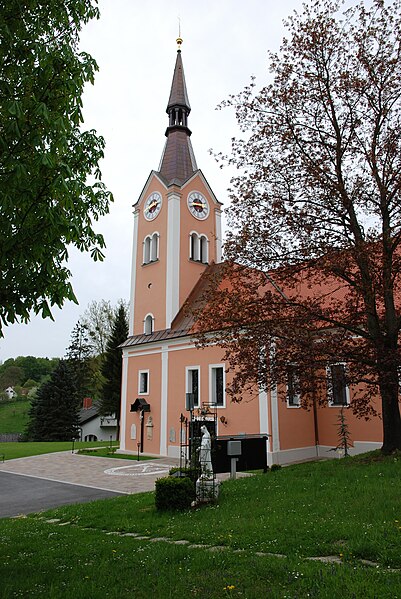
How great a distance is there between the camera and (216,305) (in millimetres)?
12984

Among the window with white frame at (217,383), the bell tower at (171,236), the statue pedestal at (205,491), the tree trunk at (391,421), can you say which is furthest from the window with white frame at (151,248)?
the statue pedestal at (205,491)

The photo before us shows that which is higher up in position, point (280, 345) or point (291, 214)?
point (291, 214)

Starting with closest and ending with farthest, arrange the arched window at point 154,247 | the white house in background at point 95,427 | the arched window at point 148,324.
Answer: the arched window at point 148,324 → the arched window at point 154,247 → the white house in background at point 95,427

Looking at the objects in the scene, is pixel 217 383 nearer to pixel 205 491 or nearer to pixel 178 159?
pixel 205 491

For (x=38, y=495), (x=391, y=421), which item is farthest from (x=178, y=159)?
(x=391, y=421)

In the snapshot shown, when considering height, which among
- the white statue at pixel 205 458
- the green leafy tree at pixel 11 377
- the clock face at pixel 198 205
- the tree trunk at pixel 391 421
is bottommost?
the white statue at pixel 205 458

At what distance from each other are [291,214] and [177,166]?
63.3 feet

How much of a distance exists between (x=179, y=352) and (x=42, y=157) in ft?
68.1

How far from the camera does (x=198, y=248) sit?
28.7 metres

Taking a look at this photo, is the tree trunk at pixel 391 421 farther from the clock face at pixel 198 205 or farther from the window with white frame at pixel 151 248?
the clock face at pixel 198 205

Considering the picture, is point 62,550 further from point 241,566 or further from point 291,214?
point 291,214

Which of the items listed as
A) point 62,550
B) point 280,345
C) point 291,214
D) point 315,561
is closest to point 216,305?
point 280,345

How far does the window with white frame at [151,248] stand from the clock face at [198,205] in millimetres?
2682

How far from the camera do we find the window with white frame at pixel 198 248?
28.4m
